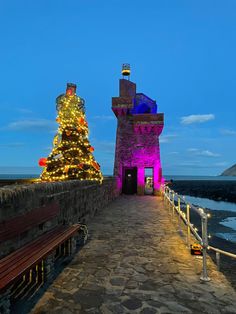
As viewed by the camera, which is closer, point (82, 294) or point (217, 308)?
point (217, 308)

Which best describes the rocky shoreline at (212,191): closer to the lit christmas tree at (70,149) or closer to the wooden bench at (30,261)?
the lit christmas tree at (70,149)

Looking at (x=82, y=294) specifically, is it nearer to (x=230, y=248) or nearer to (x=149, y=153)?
(x=230, y=248)

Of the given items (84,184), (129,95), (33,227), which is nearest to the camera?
(33,227)

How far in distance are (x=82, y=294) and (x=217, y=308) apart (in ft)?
6.09

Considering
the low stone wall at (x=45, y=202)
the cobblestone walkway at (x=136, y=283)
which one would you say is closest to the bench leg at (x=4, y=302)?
the cobblestone walkway at (x=136, y=283)

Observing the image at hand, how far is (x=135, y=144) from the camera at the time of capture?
20.8 m

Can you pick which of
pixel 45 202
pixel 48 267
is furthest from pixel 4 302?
pixel 45 202

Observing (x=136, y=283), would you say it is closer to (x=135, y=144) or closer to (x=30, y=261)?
(x=30, y=261)

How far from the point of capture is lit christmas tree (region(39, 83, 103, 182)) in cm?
1140

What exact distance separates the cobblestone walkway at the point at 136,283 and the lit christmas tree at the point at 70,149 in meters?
5.24

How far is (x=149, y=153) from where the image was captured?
20422mm

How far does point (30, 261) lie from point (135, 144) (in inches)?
698

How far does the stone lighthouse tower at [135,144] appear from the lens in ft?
66.3

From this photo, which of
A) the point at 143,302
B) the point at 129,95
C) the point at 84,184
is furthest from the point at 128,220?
the point at 129,95
